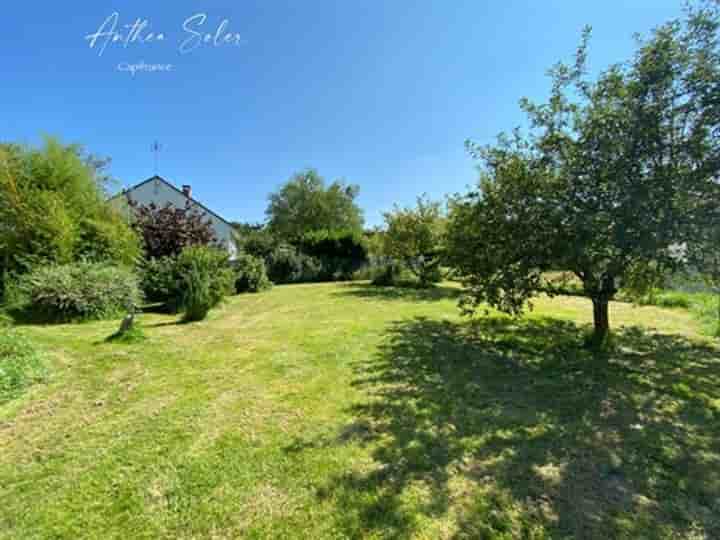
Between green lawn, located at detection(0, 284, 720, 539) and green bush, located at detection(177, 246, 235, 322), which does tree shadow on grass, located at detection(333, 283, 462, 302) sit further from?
green lawn, located at detection(0, 284, 720, 539)

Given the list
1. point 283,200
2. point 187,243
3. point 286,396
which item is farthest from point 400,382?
point 283,200

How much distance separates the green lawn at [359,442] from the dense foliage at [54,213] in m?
3.36

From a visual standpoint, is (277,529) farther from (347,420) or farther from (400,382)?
(400,382)

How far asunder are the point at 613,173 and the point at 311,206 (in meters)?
28.8

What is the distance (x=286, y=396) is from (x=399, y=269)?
12.2m

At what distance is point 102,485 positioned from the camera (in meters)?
2.08

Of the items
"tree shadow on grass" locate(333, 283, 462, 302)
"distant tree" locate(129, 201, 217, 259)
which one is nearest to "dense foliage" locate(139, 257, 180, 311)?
"distant tree" locate(129, 201, 217, 259)

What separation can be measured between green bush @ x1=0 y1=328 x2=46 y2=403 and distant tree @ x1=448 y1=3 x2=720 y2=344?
658 centimetres

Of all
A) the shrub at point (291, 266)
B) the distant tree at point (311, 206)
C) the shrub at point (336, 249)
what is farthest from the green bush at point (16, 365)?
the distant tree at point (311, 206)

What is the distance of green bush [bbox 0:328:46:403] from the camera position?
335 cm

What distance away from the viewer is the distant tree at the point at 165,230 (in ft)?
37.9

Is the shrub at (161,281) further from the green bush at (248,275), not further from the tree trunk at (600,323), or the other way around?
the tree trunk at (600,323)

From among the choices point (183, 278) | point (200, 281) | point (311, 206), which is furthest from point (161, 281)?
point (311, 206)

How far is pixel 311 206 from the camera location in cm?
3106
